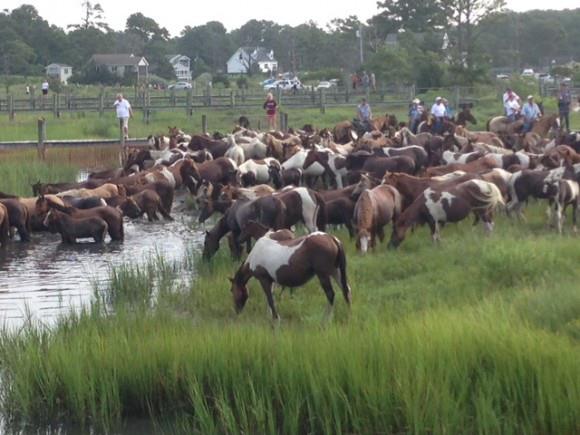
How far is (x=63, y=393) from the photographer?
10.2m

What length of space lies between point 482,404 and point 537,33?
10246cm

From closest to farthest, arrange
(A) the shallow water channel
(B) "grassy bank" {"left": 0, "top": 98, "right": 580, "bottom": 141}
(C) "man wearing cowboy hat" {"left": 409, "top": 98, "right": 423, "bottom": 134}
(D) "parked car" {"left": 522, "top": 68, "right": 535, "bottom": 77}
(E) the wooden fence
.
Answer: (A) the shallow water channel < (C) "man wearing cowboy hat" {"left": 409, "top": 98, "right": 423, "bottom": 134} < (B) "grassy bank" {"left": 0, "top": 98, "right": 580, "bottom": 141} < (E) the wooden fence < (D) "parked car" {"left": 522, "top": 68, "right": 535, "bottom": 77}

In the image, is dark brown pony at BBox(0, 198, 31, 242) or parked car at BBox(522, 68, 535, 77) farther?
parked car at BBox(522, 68, 535, 77)

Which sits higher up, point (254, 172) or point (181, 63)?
point (181, 63)

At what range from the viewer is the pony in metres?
20.7

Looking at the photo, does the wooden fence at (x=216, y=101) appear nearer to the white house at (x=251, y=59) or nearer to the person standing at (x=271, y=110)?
the person standing at (x=271, y=110)

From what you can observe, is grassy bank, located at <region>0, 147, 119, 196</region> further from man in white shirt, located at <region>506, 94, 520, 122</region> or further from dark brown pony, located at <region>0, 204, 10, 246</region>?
man in white shirt, located at <region>506, 94, 520, 122</region>

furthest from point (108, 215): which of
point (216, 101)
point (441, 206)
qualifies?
point (216, 101)

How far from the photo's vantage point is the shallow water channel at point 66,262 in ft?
50.2

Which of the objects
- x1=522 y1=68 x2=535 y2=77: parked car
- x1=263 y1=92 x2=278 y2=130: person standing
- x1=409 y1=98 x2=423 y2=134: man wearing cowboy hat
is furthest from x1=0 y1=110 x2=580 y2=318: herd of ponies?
x1=522 y1=68 x2=535 y2=77: parked car

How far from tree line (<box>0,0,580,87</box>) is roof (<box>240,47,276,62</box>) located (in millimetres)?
922

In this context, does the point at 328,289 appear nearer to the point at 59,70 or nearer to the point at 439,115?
the point at 439,115

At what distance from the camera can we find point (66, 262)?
19.2 meters

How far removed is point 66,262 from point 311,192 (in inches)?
171
